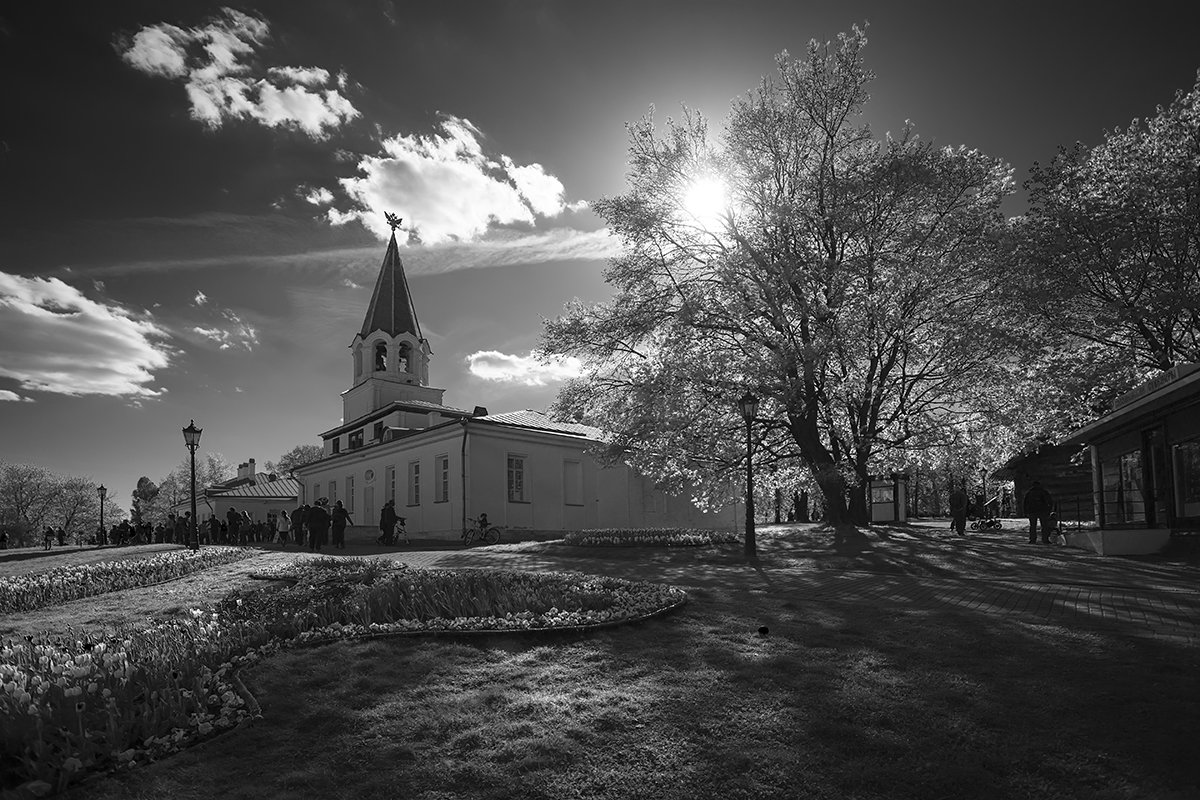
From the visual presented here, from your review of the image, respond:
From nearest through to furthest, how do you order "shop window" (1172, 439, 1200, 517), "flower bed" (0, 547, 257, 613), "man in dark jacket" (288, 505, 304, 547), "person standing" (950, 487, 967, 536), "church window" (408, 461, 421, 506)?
1. "flower bed" (0, 547, 257, 613)
2. "shop window" (1172, 439, 1200, 517)
3. "person standing" (950, 487, 967, 536)
4. "man in dark jacket" (288, 505, 304, 547)
5. "church window" (408, 461, 421, 506)

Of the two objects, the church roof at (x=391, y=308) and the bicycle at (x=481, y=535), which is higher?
the church roof at (x=391, y=308)

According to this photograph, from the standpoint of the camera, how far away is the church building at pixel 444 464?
33406 mm

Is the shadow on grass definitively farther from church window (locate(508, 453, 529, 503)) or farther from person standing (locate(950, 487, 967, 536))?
church window (locate(508, 453, 529, 503))

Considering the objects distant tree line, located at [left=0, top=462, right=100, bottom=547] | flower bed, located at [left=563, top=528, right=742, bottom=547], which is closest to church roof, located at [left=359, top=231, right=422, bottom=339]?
flower bed, located at [left=563, top=528, right=742, bottom=547]

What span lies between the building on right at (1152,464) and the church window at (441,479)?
23.4 meters

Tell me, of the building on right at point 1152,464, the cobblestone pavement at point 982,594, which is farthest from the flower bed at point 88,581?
the building on right at point 1152,464

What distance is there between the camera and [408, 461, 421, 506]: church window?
119 feet

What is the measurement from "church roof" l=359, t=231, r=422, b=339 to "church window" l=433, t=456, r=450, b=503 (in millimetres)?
15521

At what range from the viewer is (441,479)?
3444 centimetres

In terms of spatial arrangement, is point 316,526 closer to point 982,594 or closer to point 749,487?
point 749,487

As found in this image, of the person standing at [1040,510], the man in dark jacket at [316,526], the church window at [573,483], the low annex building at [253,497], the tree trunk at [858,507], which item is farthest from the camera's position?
the low annex building at [253,497]

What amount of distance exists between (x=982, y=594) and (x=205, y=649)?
897 cm

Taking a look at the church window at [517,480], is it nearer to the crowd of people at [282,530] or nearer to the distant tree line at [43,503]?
the crowd of people at [282,530]

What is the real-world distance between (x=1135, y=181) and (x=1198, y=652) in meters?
19.0
